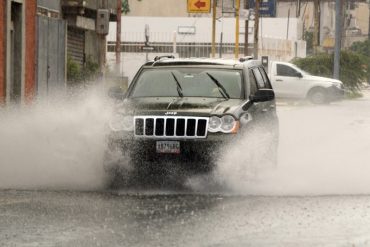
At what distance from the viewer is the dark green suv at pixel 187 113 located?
540 inches

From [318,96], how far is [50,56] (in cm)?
1871

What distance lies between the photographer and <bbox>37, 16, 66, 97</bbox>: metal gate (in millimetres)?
30031

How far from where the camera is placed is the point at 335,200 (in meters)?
12.7

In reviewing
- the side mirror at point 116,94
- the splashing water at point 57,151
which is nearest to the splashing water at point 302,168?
the splashing water at point 57,151

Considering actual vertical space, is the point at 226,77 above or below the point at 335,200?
above

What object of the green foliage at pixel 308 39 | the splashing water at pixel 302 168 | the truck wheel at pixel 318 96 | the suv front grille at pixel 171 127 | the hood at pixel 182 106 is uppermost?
the hood at pixel 182 106

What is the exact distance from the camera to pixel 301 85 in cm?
4806

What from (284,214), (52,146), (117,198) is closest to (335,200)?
(284,214)

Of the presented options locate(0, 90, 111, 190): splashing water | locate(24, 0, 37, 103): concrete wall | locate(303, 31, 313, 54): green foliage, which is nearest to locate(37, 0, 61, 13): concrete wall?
locate(24, 0, 37, 103): concrete wall

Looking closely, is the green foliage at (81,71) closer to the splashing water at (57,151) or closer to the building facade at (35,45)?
the building facade at (35,45)

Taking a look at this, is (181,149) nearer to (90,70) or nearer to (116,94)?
(116,94)

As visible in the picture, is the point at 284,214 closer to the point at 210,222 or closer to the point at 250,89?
the point at 210,222

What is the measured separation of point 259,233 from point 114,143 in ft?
14.6

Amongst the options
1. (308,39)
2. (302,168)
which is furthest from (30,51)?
(308,39)
